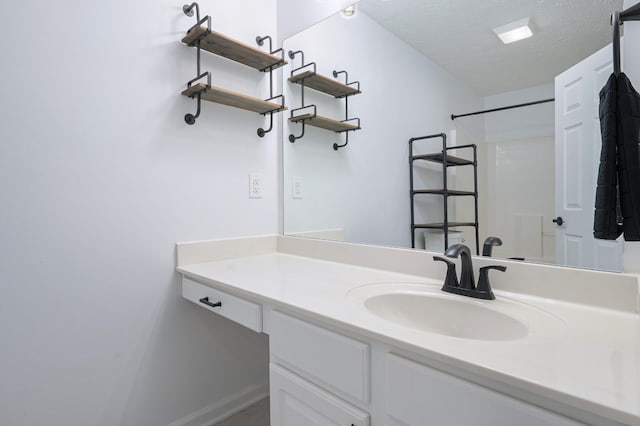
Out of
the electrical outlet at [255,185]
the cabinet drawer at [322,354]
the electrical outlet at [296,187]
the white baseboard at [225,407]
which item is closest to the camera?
the cabinet drawer at [322,354]

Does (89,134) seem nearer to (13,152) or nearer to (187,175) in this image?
(13,152)

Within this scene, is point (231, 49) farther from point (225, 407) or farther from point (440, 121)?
point (225, 407)

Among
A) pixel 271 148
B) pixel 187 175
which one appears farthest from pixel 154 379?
pixel 271 148

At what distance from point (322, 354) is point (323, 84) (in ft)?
4.41

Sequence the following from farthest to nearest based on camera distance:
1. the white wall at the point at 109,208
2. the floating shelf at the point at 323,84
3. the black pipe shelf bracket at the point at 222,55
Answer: the floating shelf at the point at 323,84, the black pipe shelf bracket at the point at 222,55, the white wall at the point at 109,208

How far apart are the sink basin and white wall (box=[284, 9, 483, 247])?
29 centimetres

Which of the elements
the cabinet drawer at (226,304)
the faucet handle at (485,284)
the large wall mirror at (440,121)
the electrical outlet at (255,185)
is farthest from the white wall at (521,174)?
the electrical outlet at (255,185)

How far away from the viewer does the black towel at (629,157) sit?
793mm

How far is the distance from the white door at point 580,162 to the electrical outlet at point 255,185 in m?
1.29

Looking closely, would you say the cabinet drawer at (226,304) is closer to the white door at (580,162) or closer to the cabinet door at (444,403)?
the cabinet door at (444,403)

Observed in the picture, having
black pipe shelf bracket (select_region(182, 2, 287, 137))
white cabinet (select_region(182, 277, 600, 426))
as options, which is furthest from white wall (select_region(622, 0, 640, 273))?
black pipe shelf bracket (select_region(182, 2, 287, 137))

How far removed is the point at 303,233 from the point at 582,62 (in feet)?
4.31

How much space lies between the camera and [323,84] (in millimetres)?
1719

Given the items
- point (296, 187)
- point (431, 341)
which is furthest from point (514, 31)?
point (296, 187)
